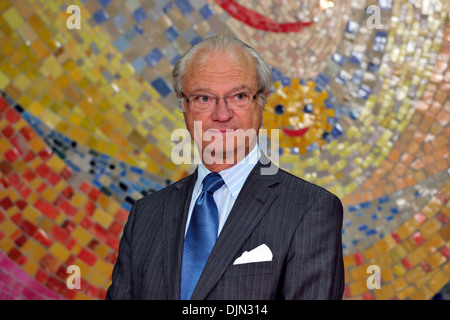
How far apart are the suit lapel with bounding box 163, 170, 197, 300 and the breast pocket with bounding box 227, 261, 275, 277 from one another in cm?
13

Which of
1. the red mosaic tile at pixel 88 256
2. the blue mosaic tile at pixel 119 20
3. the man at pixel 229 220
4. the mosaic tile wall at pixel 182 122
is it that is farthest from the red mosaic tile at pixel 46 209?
the man at pixel 229 220

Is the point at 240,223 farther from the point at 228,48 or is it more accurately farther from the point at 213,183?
the point at 228,48

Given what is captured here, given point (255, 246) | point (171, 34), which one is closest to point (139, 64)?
point (171, 34)

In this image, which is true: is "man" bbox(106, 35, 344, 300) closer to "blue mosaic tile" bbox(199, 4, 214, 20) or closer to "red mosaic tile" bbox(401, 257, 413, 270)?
"blue mosaic tile" bbox(199, 4, 214, 20)

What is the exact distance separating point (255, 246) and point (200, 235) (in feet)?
0.48

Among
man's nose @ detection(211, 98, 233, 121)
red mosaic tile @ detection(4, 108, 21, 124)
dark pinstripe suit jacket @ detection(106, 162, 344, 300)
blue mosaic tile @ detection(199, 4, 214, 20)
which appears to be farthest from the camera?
blue mosaic tile @ detection(199, 4, 214, 20)

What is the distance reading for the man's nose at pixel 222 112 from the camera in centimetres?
149

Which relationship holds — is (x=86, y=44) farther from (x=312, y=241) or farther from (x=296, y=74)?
(x=312, y=241)

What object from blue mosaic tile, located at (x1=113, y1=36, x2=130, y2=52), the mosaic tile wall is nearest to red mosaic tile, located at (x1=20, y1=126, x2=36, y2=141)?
the mosaic tile wall

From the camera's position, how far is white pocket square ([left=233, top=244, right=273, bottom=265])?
137cm

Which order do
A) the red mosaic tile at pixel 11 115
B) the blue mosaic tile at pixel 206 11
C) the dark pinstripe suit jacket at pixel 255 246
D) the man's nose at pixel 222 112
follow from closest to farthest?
the dark pinstripe suit jacket at pixel 255 246 < the man's nose at pixel 222 112 < the red mosaic tile at pixel 11 115 < the blue mosaic tile at pixel 206 11

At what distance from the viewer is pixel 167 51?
279 cm

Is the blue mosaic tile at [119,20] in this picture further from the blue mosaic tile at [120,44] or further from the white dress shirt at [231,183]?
the white dress shirt at [231,183]

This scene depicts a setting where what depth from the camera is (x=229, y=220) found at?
144cm
